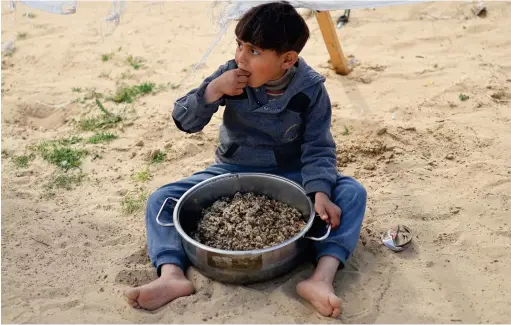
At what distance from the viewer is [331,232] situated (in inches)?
78.0

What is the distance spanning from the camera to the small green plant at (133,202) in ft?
7.90

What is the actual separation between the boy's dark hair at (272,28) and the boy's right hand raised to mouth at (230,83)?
0.41 feet

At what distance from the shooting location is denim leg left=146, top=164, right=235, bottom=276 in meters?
1.99

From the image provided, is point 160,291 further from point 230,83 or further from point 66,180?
point 66,180

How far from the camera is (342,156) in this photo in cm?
268

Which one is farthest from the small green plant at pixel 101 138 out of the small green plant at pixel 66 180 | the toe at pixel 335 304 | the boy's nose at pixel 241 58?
the toe at pixel 335 304

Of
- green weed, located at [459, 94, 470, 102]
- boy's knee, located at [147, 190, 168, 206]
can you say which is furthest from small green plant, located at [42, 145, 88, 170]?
green weed, located at [459, 94, 470, 102]

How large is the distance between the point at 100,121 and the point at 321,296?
1864 millimetres

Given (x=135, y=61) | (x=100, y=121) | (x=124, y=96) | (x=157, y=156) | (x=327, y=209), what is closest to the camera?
(x=327, y=209)

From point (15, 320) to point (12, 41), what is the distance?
9.59ft

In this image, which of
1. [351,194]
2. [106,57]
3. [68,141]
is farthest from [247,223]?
[106,57]

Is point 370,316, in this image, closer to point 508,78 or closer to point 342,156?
point 342,156

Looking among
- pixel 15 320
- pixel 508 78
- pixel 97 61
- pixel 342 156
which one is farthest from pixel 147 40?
pixel 15 320

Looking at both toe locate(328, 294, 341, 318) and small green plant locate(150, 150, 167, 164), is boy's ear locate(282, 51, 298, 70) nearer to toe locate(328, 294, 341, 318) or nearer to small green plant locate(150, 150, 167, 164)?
toe locate(328, 294, 341, 318)
